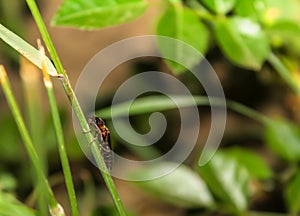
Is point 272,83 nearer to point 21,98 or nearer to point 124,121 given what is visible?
point 124,121

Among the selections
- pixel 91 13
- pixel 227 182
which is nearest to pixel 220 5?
pixel 91 13

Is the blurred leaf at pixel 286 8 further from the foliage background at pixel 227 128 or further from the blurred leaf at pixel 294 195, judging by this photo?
the blurred leaf at pixel 294 195

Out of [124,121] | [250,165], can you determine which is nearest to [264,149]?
[124,121]

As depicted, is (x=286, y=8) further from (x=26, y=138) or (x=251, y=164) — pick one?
(x=26, y=138)

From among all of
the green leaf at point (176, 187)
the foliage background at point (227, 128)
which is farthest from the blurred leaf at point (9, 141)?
the green leaf at point (176, 187)

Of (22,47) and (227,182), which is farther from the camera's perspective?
(227,182)
